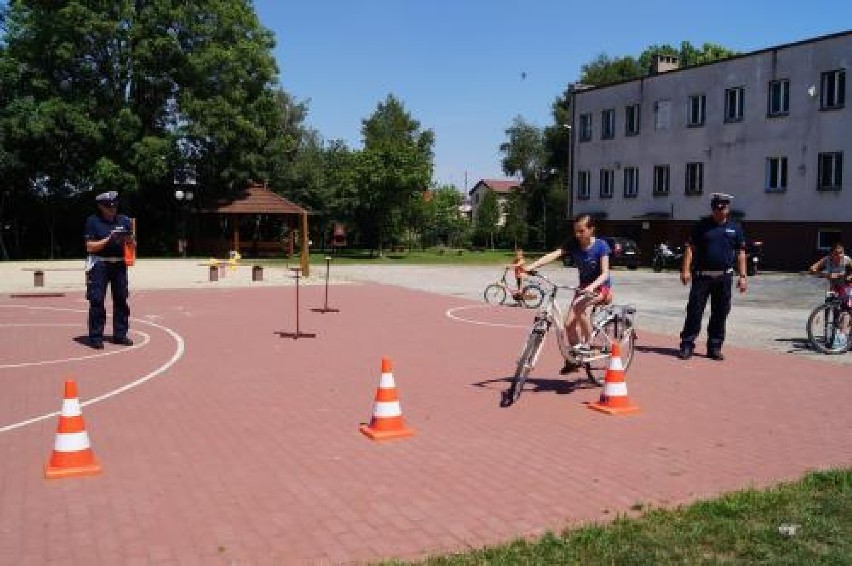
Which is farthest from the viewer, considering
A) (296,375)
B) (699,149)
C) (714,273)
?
(699,149)

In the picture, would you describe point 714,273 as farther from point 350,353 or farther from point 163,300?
point 163,300

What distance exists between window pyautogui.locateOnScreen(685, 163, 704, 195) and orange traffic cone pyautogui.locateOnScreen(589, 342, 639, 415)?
38.5m

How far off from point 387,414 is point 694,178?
4111 centimetres

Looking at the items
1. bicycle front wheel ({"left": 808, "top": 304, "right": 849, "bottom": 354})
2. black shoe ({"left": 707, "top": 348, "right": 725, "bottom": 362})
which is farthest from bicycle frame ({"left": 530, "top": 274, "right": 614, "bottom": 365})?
bicycle front wheel ({"left": 808, "top": 304, "right": 849, "bottom": 354})

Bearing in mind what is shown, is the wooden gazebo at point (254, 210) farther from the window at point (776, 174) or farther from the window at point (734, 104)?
the window at point (776, 174)

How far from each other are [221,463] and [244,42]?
4757 cm

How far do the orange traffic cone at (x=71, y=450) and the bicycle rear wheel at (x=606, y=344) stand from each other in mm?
5295

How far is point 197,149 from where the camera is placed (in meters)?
49.9

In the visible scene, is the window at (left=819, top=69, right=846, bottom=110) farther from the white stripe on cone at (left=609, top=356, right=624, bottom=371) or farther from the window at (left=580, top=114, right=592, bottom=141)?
the white stripe on cone at (left=609, top=356, right=624, bottom=371)

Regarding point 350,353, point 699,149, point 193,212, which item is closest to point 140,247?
point 193,212

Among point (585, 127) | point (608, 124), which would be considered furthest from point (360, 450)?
point (585, 127)

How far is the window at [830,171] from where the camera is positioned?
1467 inches

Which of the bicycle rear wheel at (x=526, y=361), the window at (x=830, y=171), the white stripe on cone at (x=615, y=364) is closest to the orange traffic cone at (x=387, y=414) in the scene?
the bicycle rear wheel at (x=526, y=361)

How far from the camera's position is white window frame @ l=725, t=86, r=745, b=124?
139 ft
